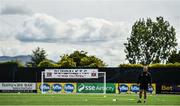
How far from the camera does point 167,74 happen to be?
48.4m

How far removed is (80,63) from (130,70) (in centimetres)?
5698

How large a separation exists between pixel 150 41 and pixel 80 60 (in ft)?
63.4

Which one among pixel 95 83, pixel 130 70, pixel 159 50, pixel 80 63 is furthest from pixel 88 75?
pixel 80 63

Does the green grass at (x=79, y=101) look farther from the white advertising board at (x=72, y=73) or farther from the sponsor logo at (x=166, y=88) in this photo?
the sponsor logo at (x=166, y=88)

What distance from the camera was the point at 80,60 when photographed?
108312mm

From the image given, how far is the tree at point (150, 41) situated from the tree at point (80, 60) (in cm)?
976

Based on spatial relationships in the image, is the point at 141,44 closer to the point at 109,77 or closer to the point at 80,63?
the point at 80,63

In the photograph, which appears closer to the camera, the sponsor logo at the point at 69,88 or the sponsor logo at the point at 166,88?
the sponsor logo at the point at 166,88

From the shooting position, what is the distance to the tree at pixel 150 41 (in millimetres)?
91875

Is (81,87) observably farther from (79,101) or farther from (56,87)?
(79,101)

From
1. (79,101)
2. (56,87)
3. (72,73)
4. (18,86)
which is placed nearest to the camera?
(79,101)

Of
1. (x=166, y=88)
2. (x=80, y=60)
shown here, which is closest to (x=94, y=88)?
(x=166, y=88)

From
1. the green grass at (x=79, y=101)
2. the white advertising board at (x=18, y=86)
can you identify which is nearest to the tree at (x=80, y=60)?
the white advertising board at (x=18, y=86)

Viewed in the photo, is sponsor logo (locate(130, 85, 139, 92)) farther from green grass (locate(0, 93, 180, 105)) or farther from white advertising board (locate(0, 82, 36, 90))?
green grass (locate(0, 93, 180, 105))
